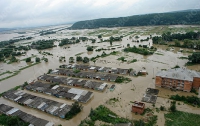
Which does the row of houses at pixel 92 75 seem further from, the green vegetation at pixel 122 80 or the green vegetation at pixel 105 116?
the green vegetation at pixel 105 116

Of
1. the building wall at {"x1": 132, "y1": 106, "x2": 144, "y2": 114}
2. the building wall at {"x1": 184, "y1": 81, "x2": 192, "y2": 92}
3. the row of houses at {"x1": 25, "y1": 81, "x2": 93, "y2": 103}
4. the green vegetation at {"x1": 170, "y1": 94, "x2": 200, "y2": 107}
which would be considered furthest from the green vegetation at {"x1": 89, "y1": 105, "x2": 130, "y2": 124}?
the building wall at {"x1": 184, "y1": 81, "x2": 192, "y2": 92}

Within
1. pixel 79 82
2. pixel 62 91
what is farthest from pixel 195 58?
pixel 62 91

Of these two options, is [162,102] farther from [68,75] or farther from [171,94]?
[68,75]

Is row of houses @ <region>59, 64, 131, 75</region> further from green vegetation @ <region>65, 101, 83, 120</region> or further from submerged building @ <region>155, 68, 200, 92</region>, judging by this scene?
green vegetation @ <region>65, 101, 83, 120</region>

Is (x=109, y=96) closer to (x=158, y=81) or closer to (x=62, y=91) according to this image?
(x=62, y=91)

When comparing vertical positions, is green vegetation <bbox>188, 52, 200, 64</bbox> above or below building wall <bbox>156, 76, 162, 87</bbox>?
above

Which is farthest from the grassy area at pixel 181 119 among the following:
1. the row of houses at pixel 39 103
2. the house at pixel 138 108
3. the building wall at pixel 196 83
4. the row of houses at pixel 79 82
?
the row of houses at pixel 39 103

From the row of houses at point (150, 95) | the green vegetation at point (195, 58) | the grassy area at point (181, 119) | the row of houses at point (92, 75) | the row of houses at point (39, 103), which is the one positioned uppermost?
the green vegetation at point (195, 58)
